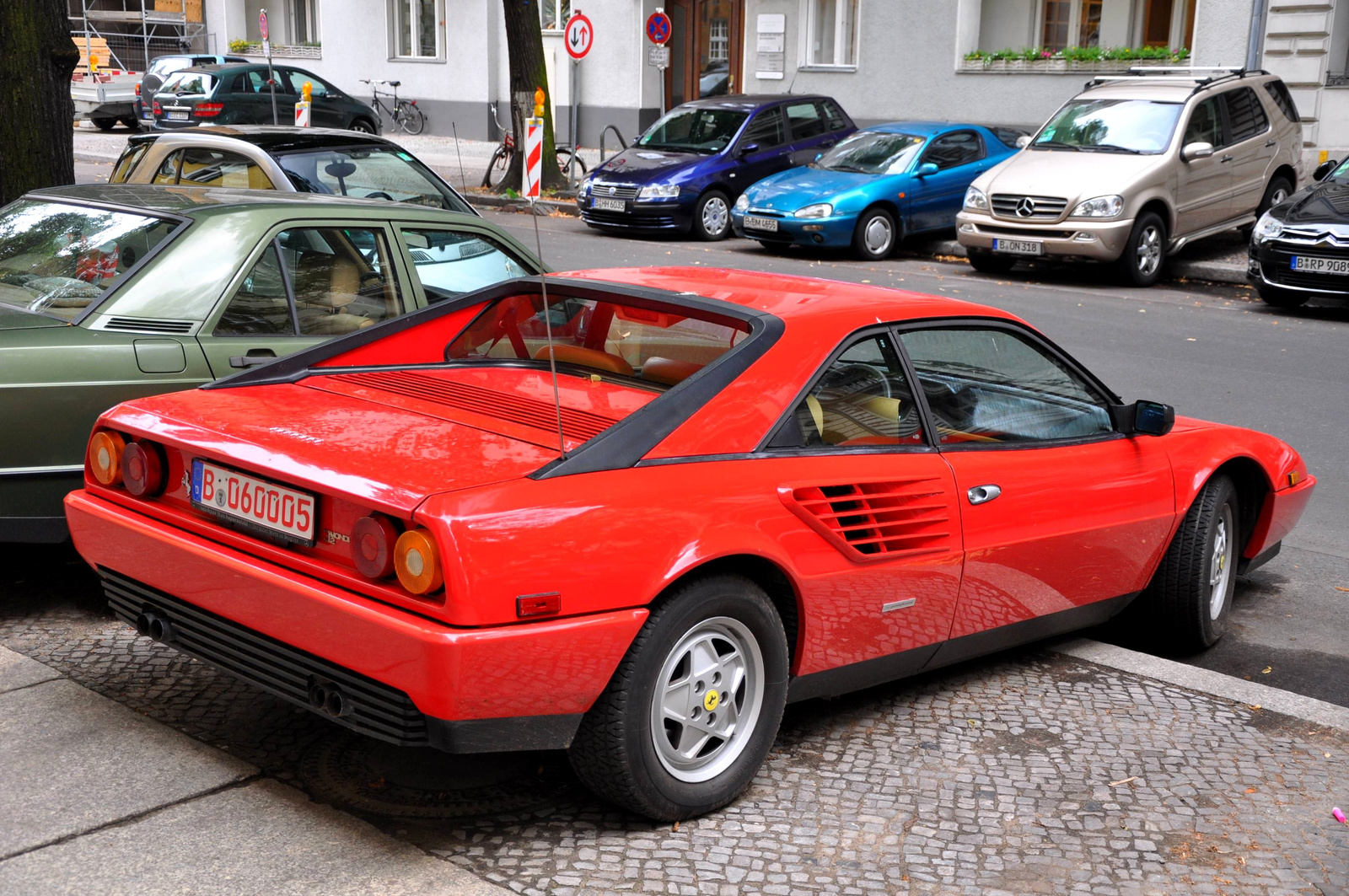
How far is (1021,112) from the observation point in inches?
915

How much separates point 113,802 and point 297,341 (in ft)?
7.36

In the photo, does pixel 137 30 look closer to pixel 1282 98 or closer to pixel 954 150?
pixel 954 150

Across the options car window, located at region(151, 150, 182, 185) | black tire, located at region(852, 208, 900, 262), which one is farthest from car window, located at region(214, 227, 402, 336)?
black tire, located at region(852, 208, 900, 262)

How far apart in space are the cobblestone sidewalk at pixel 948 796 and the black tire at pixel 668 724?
96mm

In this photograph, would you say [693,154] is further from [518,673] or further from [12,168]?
[518,673]

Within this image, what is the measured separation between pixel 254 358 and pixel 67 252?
110cm

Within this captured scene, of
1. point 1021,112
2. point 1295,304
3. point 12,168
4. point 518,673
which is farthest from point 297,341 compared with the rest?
point 1021,112

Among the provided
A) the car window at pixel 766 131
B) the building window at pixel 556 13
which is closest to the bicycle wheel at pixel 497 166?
the car window at pixel 766 131

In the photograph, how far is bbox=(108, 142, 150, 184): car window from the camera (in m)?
10.0

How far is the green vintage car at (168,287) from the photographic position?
466 cm

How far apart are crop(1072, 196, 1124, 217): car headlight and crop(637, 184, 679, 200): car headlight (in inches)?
206

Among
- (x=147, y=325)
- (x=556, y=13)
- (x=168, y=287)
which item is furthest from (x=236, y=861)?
(x=556, y=13)

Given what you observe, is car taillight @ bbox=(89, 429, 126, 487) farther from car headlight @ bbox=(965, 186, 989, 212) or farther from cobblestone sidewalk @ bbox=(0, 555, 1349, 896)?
car headlight @ bbox=(965, 186, 989, 212)

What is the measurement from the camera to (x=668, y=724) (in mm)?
3535
